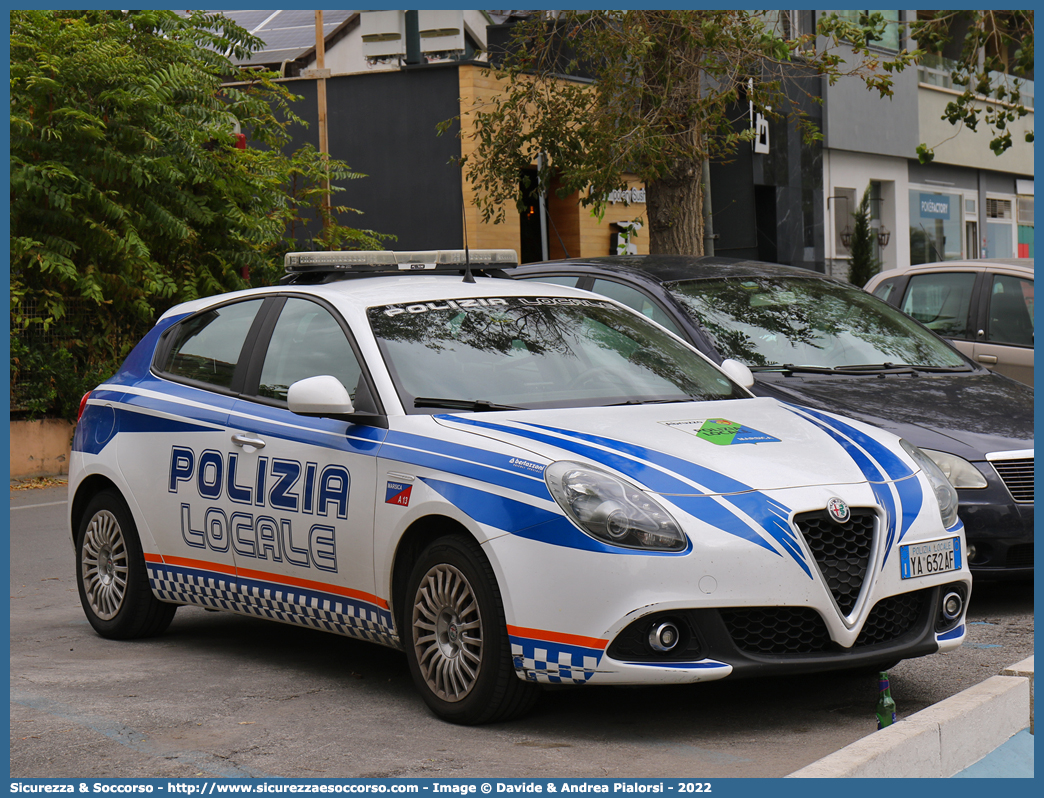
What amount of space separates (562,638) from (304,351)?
2.05 meters

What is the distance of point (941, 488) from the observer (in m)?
5.61

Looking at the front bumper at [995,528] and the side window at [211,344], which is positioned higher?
the side window at [211,344]

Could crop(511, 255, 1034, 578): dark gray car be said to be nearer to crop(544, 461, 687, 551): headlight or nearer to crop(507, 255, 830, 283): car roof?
crop(507, 255, 830, 283): car roof

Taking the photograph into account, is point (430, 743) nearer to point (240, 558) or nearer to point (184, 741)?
point (184, 741)

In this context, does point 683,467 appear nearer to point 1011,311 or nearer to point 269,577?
point 269,577

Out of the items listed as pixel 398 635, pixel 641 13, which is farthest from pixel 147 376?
pixel 641 13

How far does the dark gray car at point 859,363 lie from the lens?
7.10 metres

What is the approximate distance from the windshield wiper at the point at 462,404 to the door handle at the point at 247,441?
83 centimetres

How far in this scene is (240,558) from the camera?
6.28 metres

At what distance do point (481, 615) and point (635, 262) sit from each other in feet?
14.6

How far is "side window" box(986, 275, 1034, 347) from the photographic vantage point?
11367mm

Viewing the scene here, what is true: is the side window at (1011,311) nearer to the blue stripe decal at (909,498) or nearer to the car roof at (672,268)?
the car roof at (672,268)

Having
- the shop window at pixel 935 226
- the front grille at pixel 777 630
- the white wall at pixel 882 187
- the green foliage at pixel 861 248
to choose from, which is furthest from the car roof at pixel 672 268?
the shop window at pixel 935 226

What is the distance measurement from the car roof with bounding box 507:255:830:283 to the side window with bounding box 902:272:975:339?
2.69 metres
